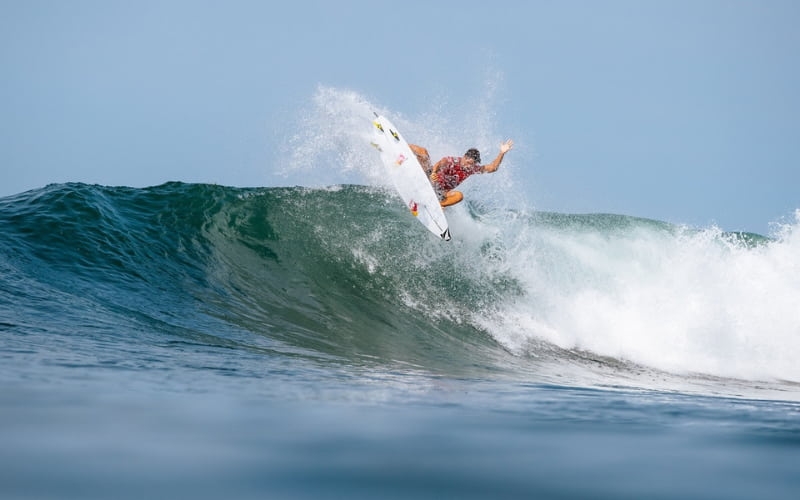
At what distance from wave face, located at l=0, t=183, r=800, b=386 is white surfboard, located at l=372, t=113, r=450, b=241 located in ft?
3.18

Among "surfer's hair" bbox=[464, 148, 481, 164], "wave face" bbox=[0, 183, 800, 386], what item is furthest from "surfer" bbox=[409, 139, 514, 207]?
"wave face" bbox=[0, 183, 800, 386]

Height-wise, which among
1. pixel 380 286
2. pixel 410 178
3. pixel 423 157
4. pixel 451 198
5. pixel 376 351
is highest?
pixel 423 157

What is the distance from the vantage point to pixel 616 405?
3939 millimetres

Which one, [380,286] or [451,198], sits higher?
[451,198]

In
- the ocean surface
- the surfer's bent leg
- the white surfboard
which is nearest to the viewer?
the ocean surface

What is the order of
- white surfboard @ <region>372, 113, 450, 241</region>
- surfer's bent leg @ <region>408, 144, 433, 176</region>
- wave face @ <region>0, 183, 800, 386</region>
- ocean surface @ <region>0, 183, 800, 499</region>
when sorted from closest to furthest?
ocean surface @ <region>0, 183, 800, 499</region> < wave face @ <region>0, 183, 800, 386</region> < white surfboard @ <region>372, 113, 450, 241</region> < surfer's bent leg @ <region>408, 144, 433, 176</region>

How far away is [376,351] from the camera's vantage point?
725 centimetres

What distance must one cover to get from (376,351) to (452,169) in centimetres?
387

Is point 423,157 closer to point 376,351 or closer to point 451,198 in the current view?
point 451,198

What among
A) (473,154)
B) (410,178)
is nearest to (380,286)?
(410,178)

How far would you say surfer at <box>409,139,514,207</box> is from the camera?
33.6 ft

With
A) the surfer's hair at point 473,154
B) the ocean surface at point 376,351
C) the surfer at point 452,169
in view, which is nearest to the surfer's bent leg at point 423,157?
the surfer at point 452,169

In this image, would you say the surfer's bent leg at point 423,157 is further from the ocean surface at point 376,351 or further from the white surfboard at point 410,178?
the ocean surface at point 376,351

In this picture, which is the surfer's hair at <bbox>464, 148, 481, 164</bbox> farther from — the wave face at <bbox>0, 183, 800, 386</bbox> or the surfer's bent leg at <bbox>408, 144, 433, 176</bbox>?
the wave face at <bbox>0, 183, 800, 386</bbox>
